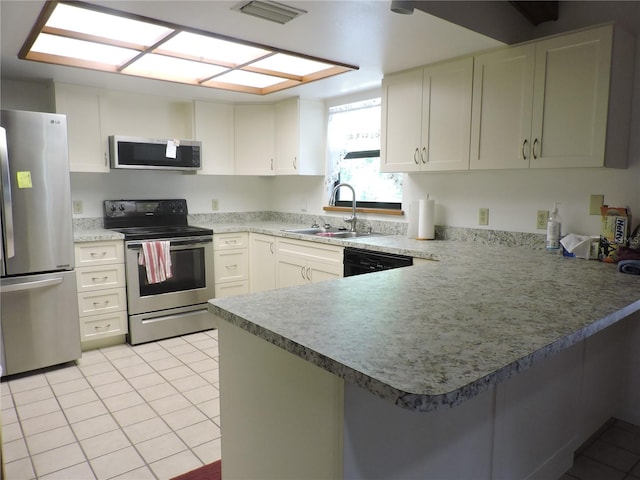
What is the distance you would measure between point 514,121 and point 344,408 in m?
2.10

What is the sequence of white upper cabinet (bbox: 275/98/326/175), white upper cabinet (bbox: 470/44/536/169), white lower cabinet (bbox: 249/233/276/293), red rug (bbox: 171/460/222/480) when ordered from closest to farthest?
1. red rug (bbox: 171/460/222/480)
2. white upper cabinet (bbox: 470/44/536/169)
3. white lower cabinet (bbox: 249/233/276/293)
4. white upper cabinet (bbox: 275/98/326/175)

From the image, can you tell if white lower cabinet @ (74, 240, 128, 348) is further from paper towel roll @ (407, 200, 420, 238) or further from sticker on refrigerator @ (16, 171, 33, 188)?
paper towel roll @ (407, 200, 420, 238)

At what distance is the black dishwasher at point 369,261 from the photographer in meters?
2.83

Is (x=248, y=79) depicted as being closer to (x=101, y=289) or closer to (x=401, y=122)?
(x=401, y=122)

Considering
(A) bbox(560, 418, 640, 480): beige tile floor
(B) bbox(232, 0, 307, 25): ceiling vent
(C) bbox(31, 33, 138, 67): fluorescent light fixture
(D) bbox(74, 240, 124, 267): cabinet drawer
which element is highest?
(C) bbox(31, 33, 138, 67): fluorescent light fixture

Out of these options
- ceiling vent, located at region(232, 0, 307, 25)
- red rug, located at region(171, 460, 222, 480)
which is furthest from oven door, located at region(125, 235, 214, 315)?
ceiling vent, located at region(232, 0, 307, 25)

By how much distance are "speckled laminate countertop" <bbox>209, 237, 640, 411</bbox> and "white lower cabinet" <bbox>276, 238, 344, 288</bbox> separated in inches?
49.7

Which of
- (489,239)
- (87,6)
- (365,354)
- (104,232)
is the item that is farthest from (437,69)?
(104,232)

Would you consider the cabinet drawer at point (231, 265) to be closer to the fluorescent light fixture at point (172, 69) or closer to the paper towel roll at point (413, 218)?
the fluorescent light fixture at point (172, 69)

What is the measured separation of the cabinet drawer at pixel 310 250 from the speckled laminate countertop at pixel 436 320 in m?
1.24

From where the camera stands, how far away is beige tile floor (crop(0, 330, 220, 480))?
2.08 meters

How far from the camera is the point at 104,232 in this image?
3588mm

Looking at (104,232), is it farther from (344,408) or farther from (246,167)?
(344,408)

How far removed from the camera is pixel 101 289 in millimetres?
3455
